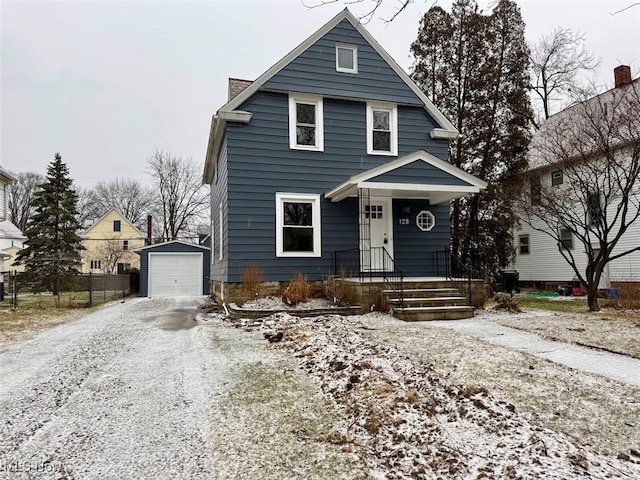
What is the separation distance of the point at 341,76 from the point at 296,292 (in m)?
5.93

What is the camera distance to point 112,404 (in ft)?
12.0

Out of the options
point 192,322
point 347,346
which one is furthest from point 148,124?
point 347,346

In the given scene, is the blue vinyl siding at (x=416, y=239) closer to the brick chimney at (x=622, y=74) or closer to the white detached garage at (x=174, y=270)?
the white detached garage at (x=174, y=270)

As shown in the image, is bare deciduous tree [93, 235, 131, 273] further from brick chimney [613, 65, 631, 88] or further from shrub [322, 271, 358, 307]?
brick chimney [613, 65, 631, 88]

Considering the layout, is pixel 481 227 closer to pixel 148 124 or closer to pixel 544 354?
pixel 544 354

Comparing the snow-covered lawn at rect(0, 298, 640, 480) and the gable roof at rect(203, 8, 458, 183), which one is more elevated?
the gable roof at rect(203, 8, 458, 183)

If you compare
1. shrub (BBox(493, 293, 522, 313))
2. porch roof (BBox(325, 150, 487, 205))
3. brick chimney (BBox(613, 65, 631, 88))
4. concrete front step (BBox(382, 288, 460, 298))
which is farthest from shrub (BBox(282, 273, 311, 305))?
brick chimney (BBox(613, 65, 631, 88))

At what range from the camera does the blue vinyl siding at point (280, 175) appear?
33.6 feet

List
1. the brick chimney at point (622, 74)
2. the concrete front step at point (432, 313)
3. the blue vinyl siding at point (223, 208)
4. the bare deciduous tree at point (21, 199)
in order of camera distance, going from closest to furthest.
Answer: the concrete front step at point (432, 313), the blue vinyl siding at point (223, 208), the brick chimney at point (622, 74), the bare deciduous tree at point (21, 199)

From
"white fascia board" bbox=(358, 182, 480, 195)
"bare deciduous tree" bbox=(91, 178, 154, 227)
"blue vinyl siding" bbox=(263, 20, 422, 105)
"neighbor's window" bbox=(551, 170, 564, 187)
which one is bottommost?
A: "white fascia board" bbox=(358, 182, 480, 195)

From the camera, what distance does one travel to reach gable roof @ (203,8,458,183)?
33.6ft

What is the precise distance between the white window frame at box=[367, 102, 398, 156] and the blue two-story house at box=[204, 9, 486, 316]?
3 cm

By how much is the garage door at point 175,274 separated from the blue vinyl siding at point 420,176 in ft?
45.3

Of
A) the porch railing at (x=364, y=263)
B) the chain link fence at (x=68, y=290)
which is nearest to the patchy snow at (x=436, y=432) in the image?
the porch railing at (x=364, y=263)
